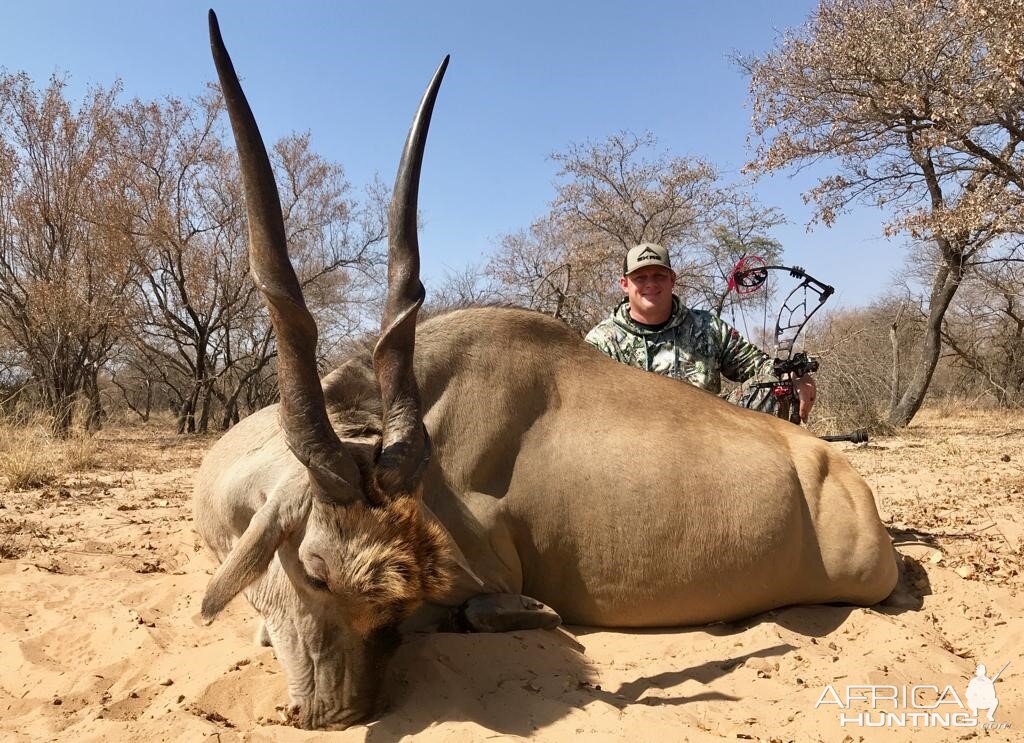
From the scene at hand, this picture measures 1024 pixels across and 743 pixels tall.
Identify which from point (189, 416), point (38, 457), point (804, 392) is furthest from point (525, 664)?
point (189, 416)

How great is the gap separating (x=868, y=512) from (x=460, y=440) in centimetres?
209

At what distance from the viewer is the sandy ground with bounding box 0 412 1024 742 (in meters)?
2.42

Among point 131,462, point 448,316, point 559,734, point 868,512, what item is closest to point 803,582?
point 868,512

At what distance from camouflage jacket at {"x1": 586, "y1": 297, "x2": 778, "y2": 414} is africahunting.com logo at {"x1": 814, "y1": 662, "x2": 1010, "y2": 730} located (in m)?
2.96

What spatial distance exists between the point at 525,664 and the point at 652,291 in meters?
3.32

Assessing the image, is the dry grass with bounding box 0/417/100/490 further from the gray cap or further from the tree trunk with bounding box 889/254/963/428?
the tree trunk with bounding box 889/254/963/428

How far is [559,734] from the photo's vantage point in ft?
7.73

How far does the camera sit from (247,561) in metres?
2.37

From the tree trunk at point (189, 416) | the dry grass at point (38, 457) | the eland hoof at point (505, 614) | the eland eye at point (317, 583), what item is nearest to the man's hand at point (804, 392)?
the eland hoof at point (505, 614)

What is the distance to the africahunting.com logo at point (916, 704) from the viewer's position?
245 cm

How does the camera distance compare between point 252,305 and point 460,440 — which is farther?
point 252,305

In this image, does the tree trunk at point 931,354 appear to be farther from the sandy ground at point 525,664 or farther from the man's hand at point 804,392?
the sandy ground at point 525,664

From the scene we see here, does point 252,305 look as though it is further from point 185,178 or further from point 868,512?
point 868,512

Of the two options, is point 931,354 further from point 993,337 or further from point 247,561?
point 247,561
